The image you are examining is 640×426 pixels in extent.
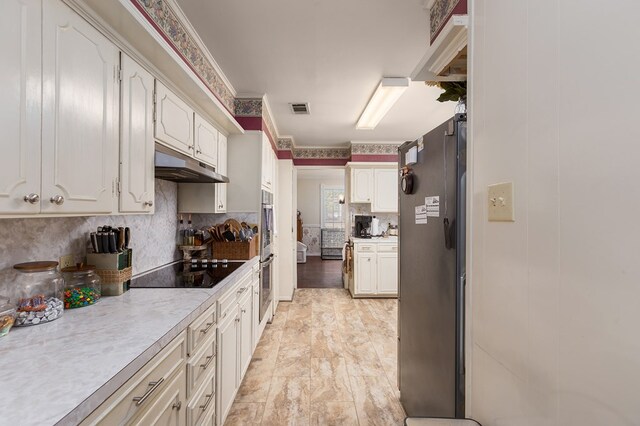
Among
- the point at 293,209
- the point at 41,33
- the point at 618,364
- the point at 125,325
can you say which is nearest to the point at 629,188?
the point at 618,364

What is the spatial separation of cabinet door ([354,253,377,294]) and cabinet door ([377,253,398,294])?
0.09 meters

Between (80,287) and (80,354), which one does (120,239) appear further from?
(80,354)

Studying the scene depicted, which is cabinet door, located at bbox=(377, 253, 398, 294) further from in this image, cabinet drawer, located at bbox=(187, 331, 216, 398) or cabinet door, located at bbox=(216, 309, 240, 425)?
cabinet drawer, located at bbox=(187, 331, 216, 398)

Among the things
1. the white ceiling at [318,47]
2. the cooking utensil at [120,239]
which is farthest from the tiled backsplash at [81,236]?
the white ceiling at [318,47]

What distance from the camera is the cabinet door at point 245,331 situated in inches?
87.7

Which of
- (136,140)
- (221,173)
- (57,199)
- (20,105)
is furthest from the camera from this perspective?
(221,173)

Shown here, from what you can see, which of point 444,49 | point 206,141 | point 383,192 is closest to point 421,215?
point 444,49

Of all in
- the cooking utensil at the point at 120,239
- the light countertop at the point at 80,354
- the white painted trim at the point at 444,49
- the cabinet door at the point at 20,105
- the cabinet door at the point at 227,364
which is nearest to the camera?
the light countertop at the point at 80,354

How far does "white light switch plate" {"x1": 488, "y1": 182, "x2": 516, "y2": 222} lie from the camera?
858 millimetres

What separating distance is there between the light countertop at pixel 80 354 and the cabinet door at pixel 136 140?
1.58ft

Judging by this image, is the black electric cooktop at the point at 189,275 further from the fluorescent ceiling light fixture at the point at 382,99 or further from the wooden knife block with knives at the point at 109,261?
the fluorescent ceiling light fixture at the point at 382,99

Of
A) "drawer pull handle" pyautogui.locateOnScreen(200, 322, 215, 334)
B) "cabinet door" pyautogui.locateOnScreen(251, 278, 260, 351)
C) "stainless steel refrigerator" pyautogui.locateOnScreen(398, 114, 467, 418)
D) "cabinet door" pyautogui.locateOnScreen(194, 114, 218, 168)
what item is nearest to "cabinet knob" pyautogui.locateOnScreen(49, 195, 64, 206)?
"drawer pull handle" pyautogui.locateOnScreen(200, 322, 215, 334)

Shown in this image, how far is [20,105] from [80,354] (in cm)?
76

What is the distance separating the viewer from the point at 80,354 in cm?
89
